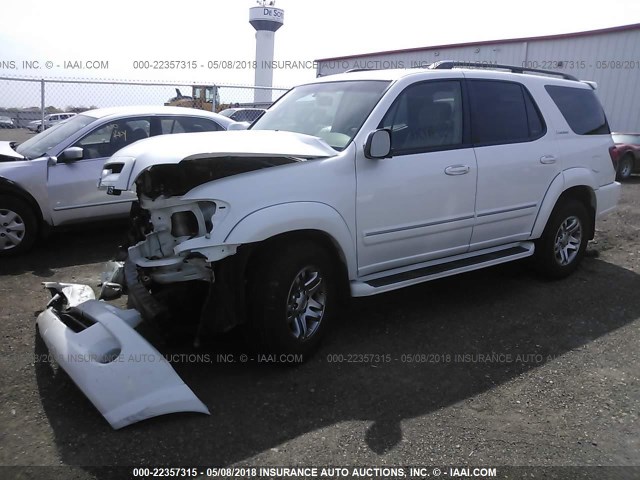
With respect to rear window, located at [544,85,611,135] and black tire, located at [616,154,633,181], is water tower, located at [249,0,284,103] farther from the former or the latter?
rear window, located at [544,85,611,135]

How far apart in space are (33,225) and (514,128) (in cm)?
524

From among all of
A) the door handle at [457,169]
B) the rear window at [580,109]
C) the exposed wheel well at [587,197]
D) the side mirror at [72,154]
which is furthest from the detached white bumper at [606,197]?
the side mirror at [72,154]

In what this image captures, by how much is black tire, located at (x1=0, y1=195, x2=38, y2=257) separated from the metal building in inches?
571

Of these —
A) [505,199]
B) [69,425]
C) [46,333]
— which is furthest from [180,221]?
[505,199]

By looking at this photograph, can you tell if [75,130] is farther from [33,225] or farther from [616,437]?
[616,437]

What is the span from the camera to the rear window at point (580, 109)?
214 inches

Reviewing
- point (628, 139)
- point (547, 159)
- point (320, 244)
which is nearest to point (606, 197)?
point (547, 159)

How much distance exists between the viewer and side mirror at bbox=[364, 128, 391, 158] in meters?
3.74

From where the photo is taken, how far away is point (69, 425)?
297 cm

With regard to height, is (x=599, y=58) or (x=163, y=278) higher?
(x=599, y=58)

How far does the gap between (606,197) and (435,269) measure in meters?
2.80

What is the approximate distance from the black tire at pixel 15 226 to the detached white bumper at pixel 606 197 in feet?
20.6

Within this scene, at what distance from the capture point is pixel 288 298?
349cm

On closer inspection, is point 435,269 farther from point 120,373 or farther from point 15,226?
point 15,226
